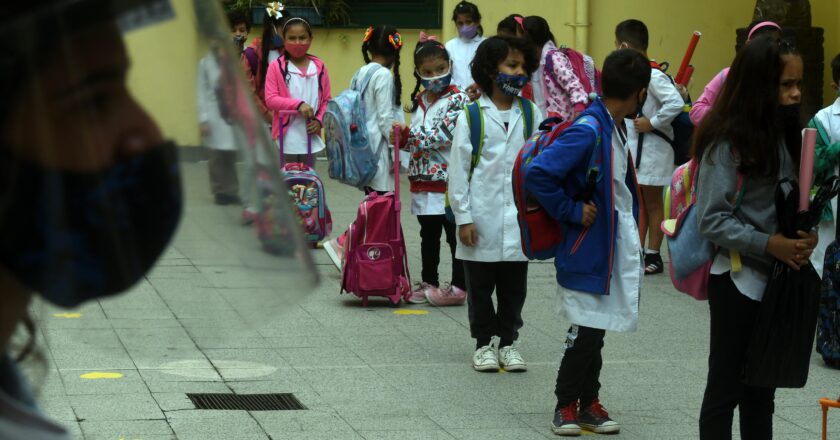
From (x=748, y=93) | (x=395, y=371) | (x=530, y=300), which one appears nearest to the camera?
(x=748, y=93)

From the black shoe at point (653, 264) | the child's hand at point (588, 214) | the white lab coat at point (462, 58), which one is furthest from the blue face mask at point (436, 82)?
the white lab coat at point (462, 58)

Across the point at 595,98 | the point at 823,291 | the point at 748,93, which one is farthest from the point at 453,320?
the point at 748,93

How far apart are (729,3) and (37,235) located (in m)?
15.5

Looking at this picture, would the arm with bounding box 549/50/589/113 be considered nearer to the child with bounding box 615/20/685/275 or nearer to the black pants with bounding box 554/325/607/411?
the child with bounding box 615/20/685/275

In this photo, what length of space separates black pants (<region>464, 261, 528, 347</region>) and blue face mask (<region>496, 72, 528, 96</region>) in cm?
91

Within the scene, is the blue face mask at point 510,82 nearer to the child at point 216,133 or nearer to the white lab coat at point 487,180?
the white lab coat at point 487,180

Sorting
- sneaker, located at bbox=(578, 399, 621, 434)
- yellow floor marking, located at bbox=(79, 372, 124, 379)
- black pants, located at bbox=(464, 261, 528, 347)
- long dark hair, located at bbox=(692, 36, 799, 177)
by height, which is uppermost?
long dark hair, located at bbox=(692, 36, 799, 177)

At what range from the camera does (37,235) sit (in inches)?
50.4

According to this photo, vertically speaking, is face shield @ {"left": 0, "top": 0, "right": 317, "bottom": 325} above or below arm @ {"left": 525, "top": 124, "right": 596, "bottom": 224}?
above

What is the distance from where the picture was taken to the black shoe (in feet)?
32.6

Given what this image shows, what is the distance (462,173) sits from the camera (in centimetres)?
679

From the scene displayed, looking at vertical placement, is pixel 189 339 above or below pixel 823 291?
above

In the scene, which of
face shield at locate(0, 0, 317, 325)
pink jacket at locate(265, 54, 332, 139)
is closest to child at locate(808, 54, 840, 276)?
pink jacket at locate(265, 54, 332, 139)

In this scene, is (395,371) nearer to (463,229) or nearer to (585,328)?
(463,229)
